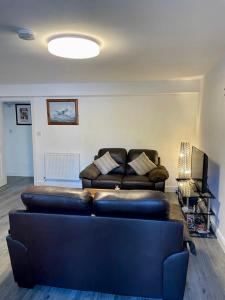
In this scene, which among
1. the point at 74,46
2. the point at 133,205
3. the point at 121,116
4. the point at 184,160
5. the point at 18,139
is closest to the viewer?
the point at 133,205

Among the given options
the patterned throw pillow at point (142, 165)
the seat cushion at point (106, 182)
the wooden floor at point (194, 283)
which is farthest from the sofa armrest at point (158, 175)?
the wooden floor at point (194, 283)

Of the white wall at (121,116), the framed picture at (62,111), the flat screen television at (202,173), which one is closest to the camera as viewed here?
the flat screen television at (202,173)

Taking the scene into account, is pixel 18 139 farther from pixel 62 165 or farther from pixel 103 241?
pixel 103 241

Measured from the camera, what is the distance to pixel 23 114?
21.2 feet

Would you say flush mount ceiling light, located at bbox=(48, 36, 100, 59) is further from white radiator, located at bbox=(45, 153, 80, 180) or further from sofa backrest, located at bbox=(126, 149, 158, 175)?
white radiator, located at bbox=(45, 153, 80, 180)

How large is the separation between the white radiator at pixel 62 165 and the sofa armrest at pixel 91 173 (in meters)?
0.92

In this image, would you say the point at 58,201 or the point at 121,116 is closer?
the point at 58,201

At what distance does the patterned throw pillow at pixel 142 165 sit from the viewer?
4734 millimetres

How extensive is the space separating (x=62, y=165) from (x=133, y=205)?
13.0 ft

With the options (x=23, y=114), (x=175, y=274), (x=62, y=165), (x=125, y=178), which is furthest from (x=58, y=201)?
(x=23, y=114)

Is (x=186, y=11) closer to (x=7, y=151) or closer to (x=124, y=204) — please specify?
(x=124, y=204)

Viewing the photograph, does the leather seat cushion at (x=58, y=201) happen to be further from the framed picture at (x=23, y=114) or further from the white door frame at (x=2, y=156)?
the framed picture at (x=23, y=114)

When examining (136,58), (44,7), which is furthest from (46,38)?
(136,58)

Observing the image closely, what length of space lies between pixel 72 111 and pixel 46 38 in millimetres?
3060
